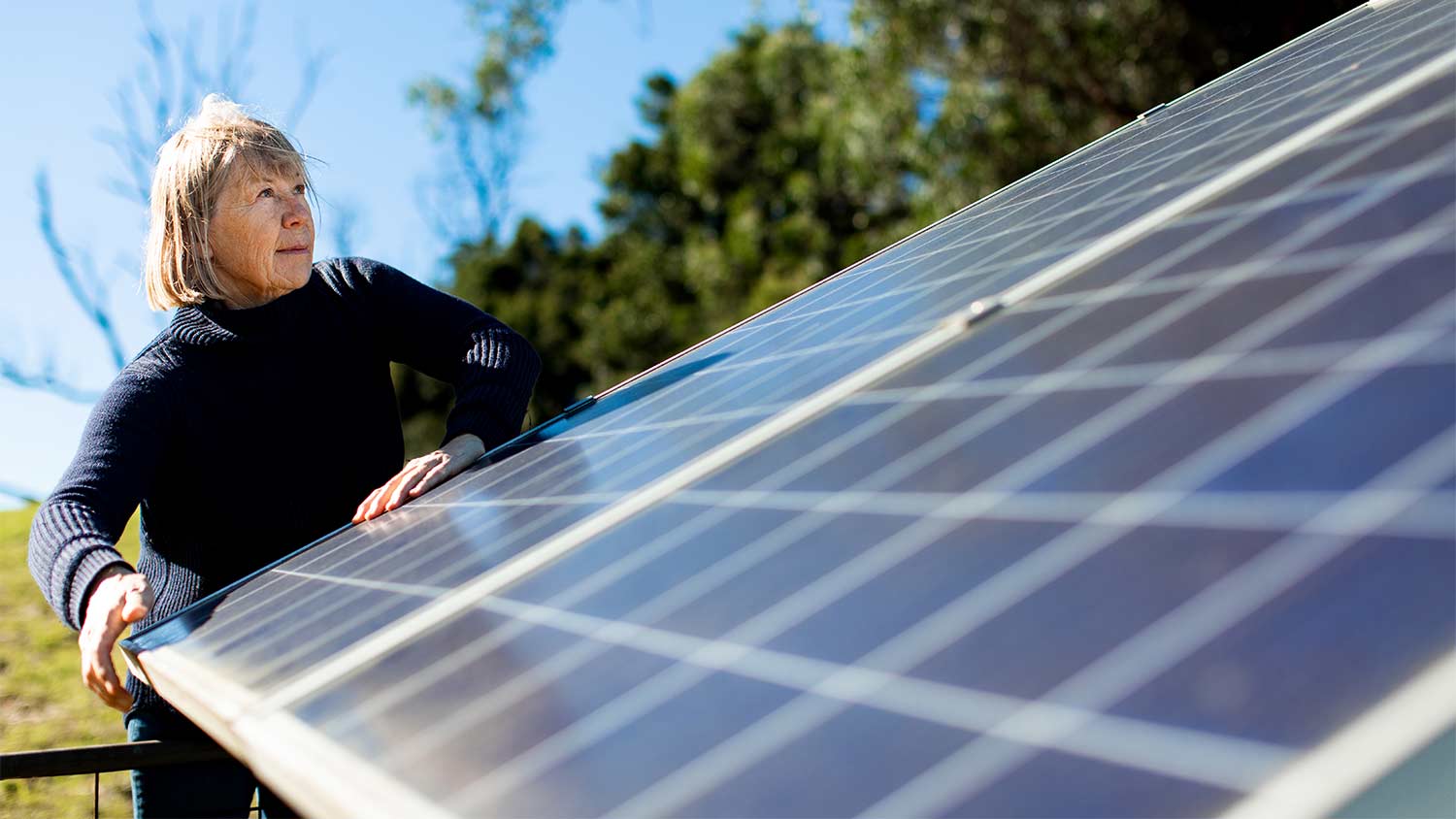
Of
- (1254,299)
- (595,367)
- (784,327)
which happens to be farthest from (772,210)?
(1254,299)

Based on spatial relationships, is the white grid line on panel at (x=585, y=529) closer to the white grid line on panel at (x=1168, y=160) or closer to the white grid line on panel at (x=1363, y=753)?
the white grid line on panel at (x=1168, y=160)

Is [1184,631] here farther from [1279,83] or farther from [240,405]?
[1279,83]

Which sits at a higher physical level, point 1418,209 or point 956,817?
point 1418,209

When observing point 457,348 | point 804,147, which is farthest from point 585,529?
point 804,147

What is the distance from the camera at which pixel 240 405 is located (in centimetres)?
399

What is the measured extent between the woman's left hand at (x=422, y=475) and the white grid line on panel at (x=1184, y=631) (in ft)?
10.2

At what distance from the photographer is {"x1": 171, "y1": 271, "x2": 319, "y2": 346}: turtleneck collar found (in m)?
3.99

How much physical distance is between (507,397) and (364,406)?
508mm

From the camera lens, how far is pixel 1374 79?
9.58 ft

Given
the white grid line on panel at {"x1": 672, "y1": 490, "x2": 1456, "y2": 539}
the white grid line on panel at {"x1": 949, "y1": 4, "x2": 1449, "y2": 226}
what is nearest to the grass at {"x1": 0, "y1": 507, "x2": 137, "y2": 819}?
the white grid line on panel at {"x1": 949, "y1": 4, "x2": 1449, "y2": 226}

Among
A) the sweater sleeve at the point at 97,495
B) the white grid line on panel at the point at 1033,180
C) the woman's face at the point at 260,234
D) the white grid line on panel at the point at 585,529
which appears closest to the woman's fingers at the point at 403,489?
the sweater sleeve at the point at 97,495

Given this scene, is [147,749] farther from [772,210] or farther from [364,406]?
[772,210]

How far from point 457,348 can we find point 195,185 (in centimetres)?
104

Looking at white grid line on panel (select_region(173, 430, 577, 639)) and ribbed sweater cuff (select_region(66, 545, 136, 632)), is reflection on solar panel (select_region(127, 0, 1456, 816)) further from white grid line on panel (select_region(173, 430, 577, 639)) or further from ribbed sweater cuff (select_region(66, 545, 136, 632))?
ribbed sweater cuff (select_region(66, 545, 136, 632))
